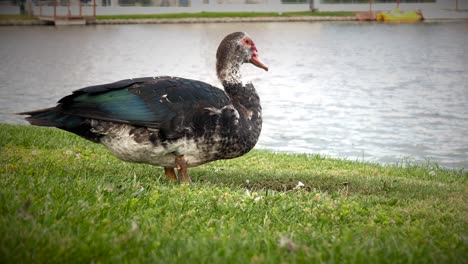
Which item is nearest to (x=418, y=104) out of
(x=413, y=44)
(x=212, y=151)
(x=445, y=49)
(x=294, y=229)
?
(x=212, y=151)

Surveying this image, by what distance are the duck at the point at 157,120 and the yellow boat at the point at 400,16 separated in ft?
274

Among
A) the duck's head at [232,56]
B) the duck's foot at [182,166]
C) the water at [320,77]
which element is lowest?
the water at [320,77]

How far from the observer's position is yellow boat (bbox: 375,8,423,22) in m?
89.4

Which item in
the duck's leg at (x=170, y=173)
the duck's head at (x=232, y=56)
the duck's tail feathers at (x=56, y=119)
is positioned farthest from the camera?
the duck's head at (x=232, y=56)

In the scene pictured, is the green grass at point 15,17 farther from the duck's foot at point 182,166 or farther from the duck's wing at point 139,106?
the duck's foot at point 182,166

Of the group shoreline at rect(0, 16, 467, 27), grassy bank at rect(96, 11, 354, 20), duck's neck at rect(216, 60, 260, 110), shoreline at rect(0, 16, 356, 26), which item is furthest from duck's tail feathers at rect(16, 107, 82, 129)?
grassy bank at rect(96, 11, 354, 20)

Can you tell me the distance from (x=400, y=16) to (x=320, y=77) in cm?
5555

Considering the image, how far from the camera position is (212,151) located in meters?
8.56

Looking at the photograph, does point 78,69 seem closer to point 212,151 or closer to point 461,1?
point 212,151

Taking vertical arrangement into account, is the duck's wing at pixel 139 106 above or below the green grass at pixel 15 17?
above

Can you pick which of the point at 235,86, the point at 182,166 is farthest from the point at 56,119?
the point at 235,86

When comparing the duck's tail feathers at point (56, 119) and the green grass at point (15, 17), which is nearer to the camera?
the duck's tail feathers at point (56, 119)

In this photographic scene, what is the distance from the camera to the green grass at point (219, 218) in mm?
5074

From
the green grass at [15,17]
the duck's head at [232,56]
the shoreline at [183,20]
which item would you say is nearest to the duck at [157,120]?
the duck's head at [232,56]
